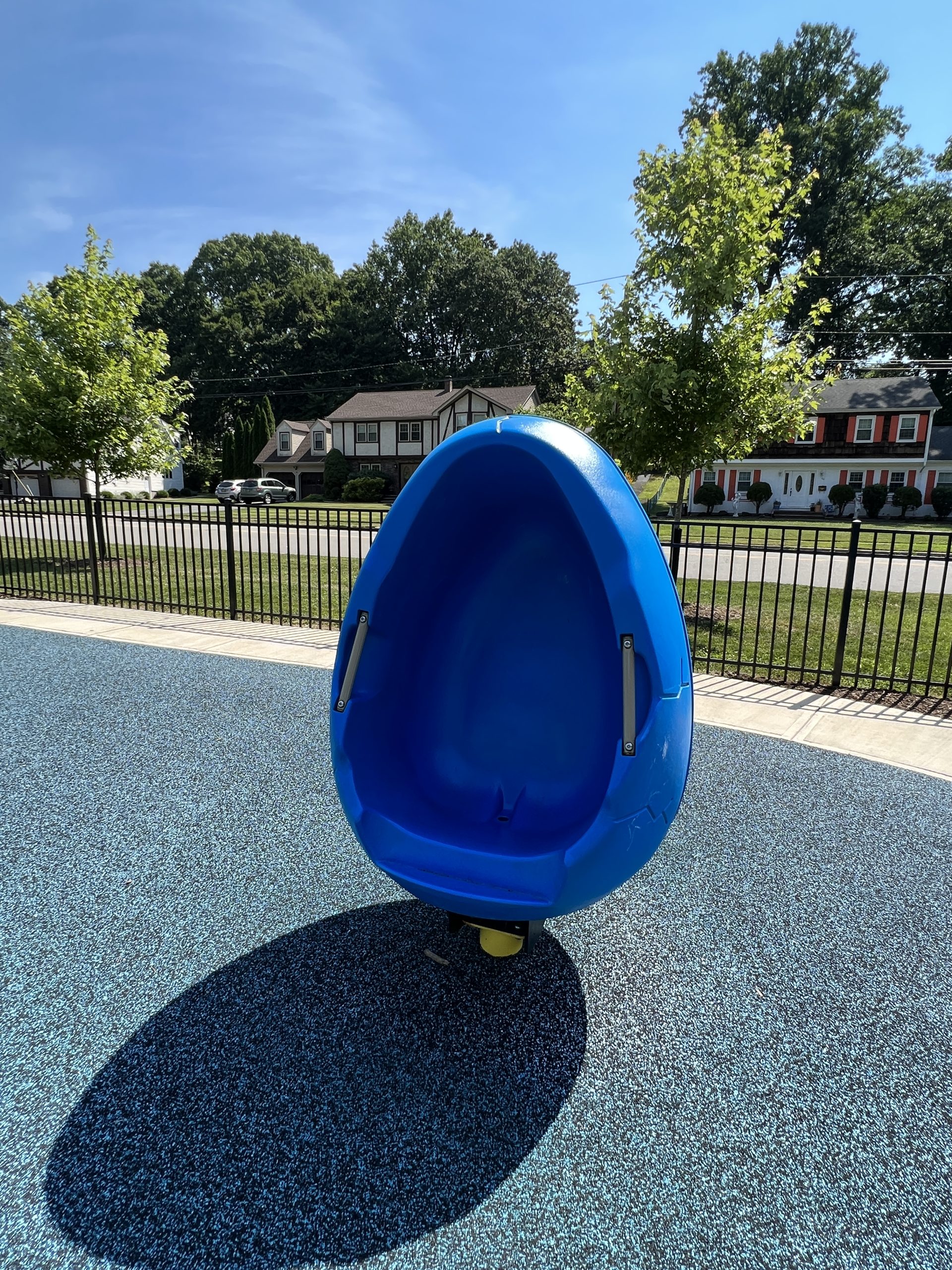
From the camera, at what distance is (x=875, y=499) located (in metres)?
39.1

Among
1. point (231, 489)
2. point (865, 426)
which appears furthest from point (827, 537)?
point (231, 489)

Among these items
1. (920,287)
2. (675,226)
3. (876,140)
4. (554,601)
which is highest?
(876,140)

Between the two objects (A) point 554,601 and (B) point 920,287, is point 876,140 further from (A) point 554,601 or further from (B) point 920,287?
(A) point 554,601

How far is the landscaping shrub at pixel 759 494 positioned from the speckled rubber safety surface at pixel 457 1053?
4128 centimetres

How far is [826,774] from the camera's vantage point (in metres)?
4.70

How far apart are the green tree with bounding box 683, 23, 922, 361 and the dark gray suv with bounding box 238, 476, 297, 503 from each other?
3471 centimetres

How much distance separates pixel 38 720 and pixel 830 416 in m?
46.5

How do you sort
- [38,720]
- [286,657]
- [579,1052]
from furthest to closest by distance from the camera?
[286,657] → [38,720] → [579,1052]

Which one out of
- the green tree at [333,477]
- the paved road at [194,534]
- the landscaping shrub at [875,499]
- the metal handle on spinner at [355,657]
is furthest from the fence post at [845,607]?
the green tree at [333,477]

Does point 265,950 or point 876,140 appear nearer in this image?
point 265,950

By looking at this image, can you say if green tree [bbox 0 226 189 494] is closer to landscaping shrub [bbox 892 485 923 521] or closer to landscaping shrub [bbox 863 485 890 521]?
landscaping shrub [bbox 863 485 890 521]

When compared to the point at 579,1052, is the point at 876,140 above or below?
above

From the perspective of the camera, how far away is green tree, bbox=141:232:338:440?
2495 inches

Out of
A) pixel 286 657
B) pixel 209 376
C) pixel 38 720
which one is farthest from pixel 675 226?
pixel 209 376
